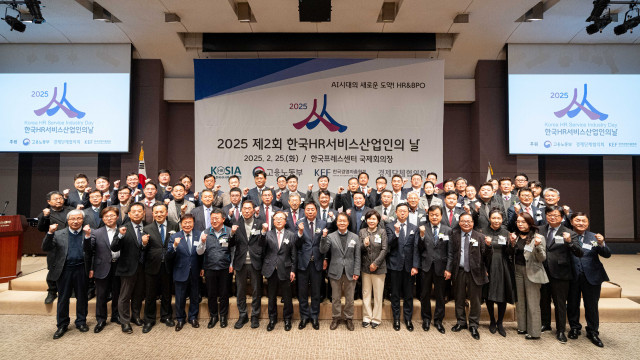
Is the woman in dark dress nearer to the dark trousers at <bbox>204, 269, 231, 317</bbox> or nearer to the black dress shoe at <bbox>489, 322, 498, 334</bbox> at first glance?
the black dress shoe at <bbox>489, 322, 498, 334</bbox>

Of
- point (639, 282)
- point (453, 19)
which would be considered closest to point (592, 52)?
point (453, 19)

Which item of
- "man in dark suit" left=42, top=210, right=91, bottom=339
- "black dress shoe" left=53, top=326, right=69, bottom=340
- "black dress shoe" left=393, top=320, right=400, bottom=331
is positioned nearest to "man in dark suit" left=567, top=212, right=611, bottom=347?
"black dress shoe" left=393, top=320, right=400, bottom=331

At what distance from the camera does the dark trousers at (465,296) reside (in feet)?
13.6

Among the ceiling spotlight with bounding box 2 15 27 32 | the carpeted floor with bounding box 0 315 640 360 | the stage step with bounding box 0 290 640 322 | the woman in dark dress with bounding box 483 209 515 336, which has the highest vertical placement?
the ceiling spotlight with bounding box 2 15 27 32

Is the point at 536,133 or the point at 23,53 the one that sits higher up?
the point at 23,53

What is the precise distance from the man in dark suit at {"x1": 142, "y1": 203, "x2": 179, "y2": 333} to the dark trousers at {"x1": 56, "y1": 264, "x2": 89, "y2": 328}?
697 millimetres

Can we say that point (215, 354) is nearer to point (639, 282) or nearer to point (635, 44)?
point (639, 282)

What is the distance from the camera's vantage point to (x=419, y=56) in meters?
7.47

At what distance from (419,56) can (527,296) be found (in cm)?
520

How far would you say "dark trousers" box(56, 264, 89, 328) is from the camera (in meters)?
4.07

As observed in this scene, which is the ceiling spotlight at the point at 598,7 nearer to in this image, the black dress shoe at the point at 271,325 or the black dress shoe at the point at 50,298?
the black dress shoe at the point at 271,325

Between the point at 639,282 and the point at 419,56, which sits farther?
the point at 419,56

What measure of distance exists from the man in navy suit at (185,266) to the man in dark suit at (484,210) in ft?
11.4

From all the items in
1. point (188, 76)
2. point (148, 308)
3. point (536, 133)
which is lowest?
point (148, 308)
